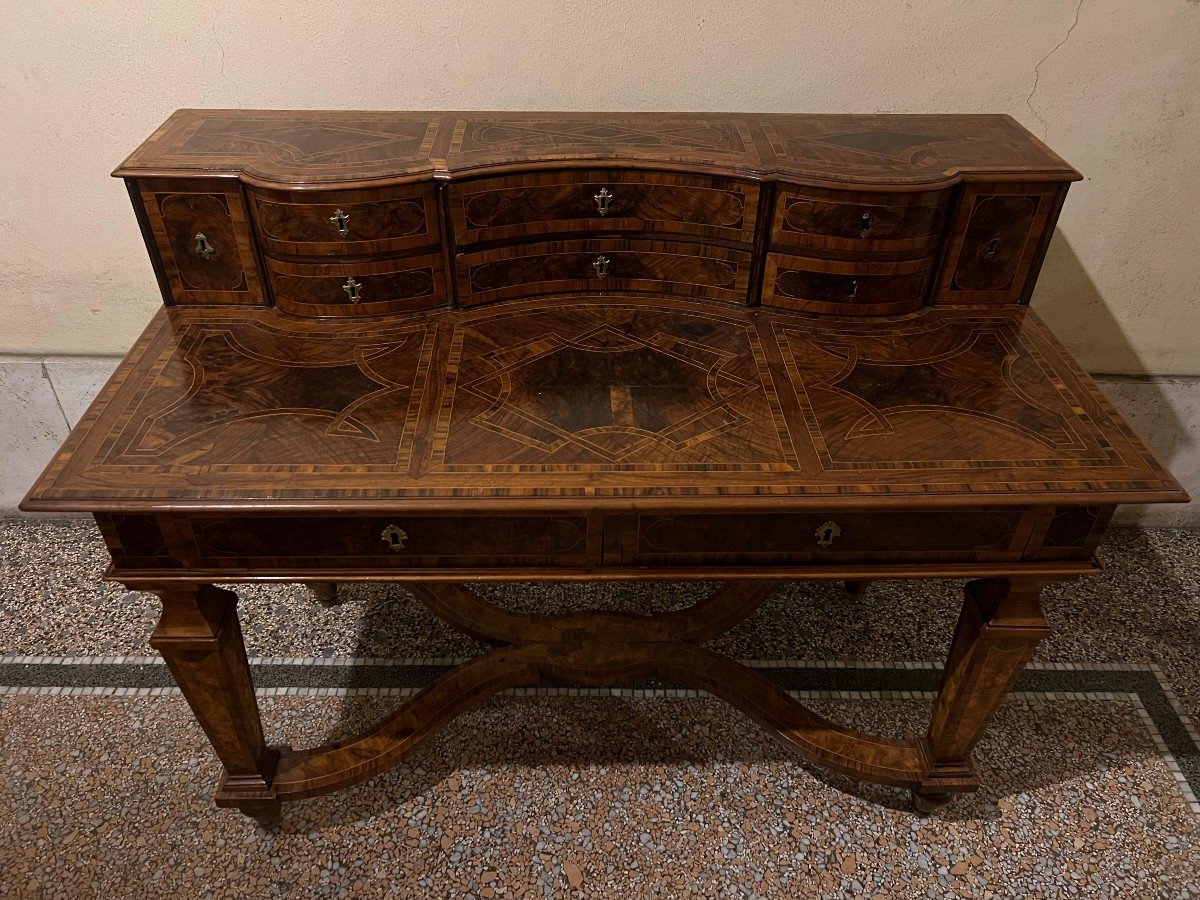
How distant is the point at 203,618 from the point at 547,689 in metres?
1.23

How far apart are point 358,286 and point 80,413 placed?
72.2 inches

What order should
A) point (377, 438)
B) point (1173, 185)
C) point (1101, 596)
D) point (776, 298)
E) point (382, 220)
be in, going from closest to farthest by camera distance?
point (377, 438) → point (382, 220) → point (776, 298) → point (1173, 185) → point (1101, 596)

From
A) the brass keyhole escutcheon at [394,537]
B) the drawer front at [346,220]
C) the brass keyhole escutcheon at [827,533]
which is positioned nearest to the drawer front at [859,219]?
the brass keyhole escutcheon at [827,533]

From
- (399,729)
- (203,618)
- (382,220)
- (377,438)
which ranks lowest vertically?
(399,729)

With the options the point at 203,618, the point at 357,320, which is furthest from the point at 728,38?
the point at 203,618

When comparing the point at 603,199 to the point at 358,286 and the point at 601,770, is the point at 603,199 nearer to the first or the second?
the point at 358,286

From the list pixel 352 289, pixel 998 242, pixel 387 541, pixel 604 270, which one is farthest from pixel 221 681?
pixel 998 242

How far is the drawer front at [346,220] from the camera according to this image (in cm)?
211

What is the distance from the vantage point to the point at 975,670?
2127 mm

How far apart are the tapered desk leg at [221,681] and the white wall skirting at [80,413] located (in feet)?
5.44

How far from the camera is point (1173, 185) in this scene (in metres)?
2.83

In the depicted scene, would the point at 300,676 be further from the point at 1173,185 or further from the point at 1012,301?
the point at 1173,185

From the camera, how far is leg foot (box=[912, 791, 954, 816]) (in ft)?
7.94

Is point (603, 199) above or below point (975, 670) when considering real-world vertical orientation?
above
